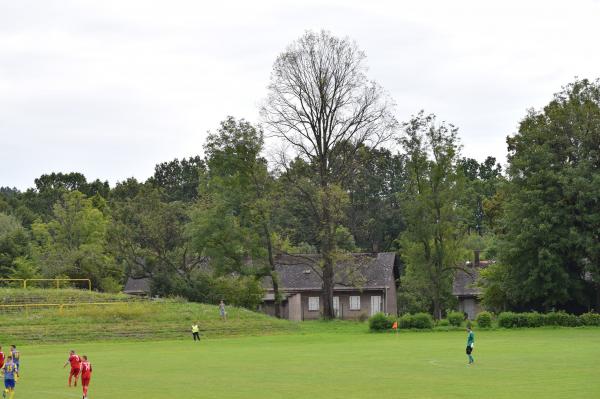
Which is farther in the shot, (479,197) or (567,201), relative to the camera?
(479,197)

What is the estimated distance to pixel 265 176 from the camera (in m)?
78.8

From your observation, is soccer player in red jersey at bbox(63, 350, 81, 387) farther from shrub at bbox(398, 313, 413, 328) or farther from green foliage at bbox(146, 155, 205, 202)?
green foliage at bbox(146, 155, 205, 202)

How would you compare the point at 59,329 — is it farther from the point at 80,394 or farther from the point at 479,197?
the point at 479,197

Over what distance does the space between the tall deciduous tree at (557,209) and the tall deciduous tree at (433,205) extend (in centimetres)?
557

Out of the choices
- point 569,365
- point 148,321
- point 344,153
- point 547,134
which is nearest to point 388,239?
point 344,153

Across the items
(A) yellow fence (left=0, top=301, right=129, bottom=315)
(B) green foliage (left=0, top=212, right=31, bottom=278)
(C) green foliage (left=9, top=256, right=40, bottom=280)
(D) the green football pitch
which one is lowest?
(D) the green football pitch

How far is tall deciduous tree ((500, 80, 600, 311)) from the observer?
2621 inches

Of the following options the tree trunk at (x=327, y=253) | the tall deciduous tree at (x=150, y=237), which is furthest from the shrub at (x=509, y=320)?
the tall deciduous tree at (x=150, y=237)

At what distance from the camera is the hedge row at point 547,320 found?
64.8 meters

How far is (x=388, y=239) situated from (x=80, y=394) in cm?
9513

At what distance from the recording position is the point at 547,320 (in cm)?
6562

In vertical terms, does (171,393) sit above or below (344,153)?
below

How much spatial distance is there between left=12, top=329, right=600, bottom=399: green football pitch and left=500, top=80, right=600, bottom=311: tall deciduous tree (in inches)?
387

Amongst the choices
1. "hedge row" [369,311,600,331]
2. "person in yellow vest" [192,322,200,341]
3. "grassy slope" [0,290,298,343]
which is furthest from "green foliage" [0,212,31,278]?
"hedge row" [369,311,600,331]
